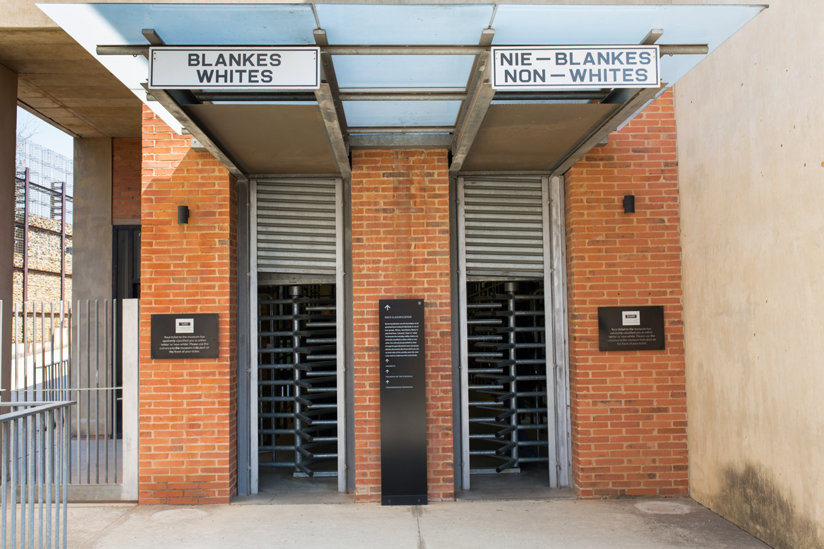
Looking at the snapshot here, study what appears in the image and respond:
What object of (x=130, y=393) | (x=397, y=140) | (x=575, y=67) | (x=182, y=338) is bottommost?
(x=130, y=393)

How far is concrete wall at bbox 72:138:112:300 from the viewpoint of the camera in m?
10.3

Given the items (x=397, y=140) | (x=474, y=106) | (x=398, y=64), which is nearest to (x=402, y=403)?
(x=397, y=140)

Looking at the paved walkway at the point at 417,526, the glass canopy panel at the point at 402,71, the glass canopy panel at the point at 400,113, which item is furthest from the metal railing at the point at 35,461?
the glass canopy panel at the point at 400,113

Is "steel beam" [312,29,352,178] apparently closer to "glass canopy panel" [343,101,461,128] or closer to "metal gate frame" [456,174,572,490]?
"glass canopy panel" [343,101,461,128]

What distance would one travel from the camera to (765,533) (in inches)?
209

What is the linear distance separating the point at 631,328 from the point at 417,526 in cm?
308

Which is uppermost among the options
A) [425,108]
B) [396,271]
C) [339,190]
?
[425,108]

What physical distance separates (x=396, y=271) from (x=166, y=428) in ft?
9.66

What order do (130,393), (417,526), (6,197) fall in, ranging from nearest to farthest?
1. (417,526)
2. (130,393)
3. (6,197)

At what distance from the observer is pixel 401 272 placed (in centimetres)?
681

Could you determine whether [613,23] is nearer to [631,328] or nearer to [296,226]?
[631,328]

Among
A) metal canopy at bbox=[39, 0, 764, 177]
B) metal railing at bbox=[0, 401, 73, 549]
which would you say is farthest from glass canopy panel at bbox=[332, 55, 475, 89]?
metal railing at bbox=[0, 401, 73, 549]

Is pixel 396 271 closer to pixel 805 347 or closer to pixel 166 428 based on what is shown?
pixel 166 428

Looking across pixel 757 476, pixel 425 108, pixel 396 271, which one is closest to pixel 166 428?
pixel 396 271
